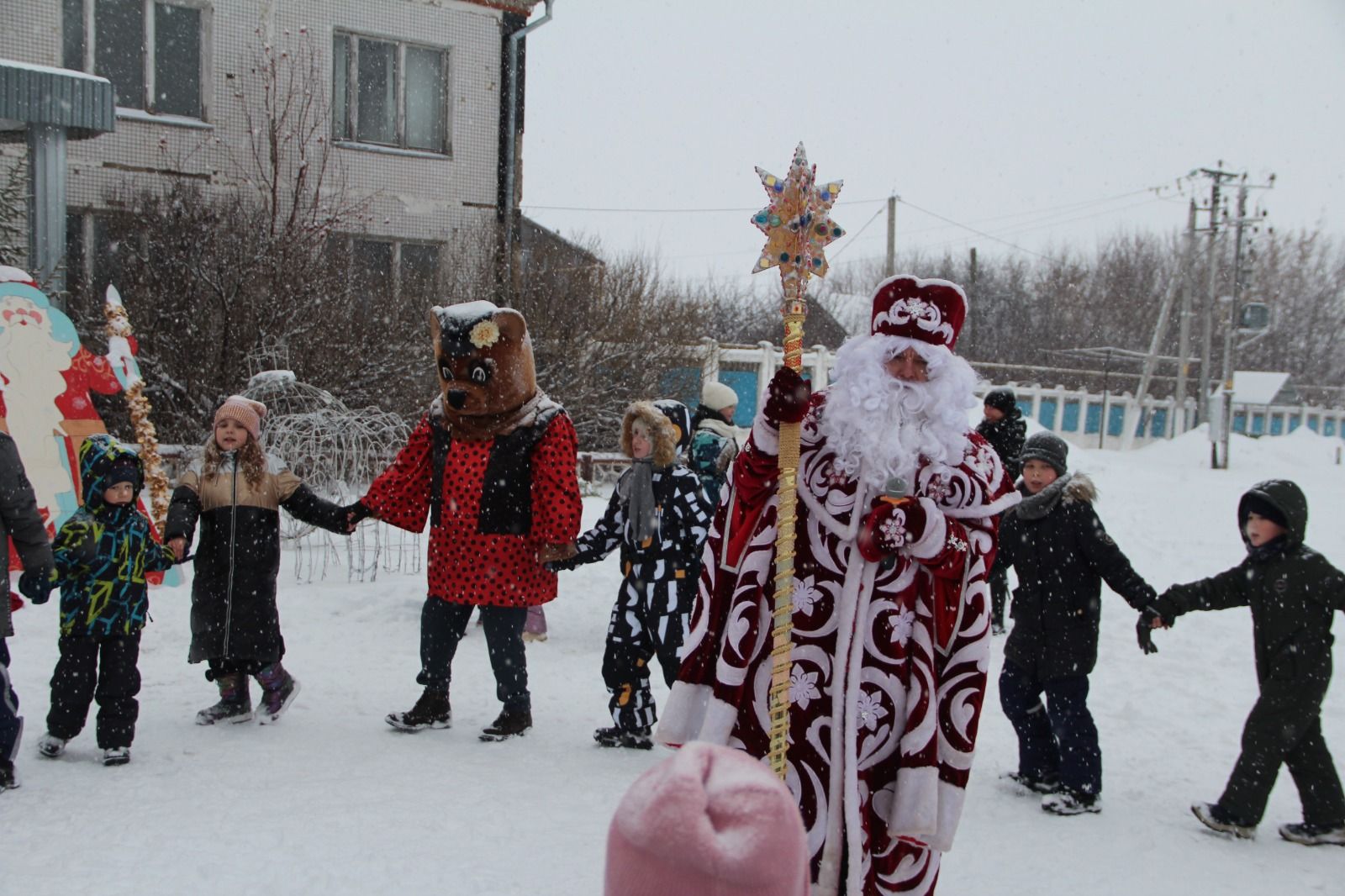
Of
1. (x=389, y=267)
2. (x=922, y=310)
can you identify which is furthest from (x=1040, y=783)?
(x=389, y=267)

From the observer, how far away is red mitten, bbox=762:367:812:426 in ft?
9.52

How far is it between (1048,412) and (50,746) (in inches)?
1175

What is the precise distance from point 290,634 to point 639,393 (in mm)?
8852

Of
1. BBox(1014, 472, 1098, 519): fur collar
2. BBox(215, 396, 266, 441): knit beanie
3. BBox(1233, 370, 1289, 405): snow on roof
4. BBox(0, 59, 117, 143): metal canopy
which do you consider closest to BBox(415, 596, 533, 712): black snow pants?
BBox(215, 396, 266, 441): knit beanie

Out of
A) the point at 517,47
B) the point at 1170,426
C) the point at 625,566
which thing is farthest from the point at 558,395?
the point at 1170,426

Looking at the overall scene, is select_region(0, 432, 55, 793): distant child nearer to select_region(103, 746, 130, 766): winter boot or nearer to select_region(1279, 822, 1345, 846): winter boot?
select_region(103, 746, 130, 766): winter boot

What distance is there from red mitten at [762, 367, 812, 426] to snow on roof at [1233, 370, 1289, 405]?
33.4m

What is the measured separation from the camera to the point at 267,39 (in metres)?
15.0

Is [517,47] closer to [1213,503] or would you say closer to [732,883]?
[1213,503]

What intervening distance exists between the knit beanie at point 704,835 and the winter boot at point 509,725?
4073 mm

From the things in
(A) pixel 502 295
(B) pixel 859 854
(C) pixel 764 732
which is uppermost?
(A) pixel 502 295

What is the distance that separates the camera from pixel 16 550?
14.6 ft

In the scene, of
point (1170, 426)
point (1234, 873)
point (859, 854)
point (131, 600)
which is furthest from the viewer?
point (1170, 426)

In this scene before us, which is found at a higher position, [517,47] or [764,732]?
[517,47]
